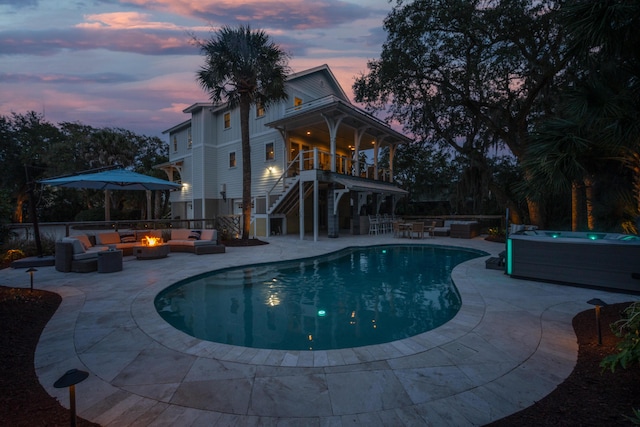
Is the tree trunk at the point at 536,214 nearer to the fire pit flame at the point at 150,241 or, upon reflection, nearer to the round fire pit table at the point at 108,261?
the fire pit flame at the point at 150,241

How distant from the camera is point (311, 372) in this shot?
2.80 meters

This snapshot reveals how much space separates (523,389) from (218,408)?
260 cm

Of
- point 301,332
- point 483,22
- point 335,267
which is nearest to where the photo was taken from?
point 301,332

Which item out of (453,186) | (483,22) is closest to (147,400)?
(483,22)

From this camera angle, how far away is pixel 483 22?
11359 mm

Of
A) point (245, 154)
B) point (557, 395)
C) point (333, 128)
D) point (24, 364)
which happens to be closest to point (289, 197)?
point (245, 154)

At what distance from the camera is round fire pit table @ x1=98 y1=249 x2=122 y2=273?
7172 mm

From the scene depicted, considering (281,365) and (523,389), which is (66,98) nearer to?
(281,365)

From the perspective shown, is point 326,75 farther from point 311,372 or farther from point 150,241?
point 311,372

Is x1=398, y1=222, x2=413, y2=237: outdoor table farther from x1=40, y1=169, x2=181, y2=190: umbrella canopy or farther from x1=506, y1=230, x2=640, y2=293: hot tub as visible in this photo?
x1=40, y1=169, x2=181, y2=190: umbrella canopy

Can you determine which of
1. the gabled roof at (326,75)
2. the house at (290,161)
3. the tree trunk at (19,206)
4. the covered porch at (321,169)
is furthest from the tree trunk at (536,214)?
the tree trunk at (19,206)

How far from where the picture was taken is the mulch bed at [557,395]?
6.71 feet

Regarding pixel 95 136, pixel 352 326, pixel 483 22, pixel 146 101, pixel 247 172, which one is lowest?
pixel 352 326

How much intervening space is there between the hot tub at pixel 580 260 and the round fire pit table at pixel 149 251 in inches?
391
